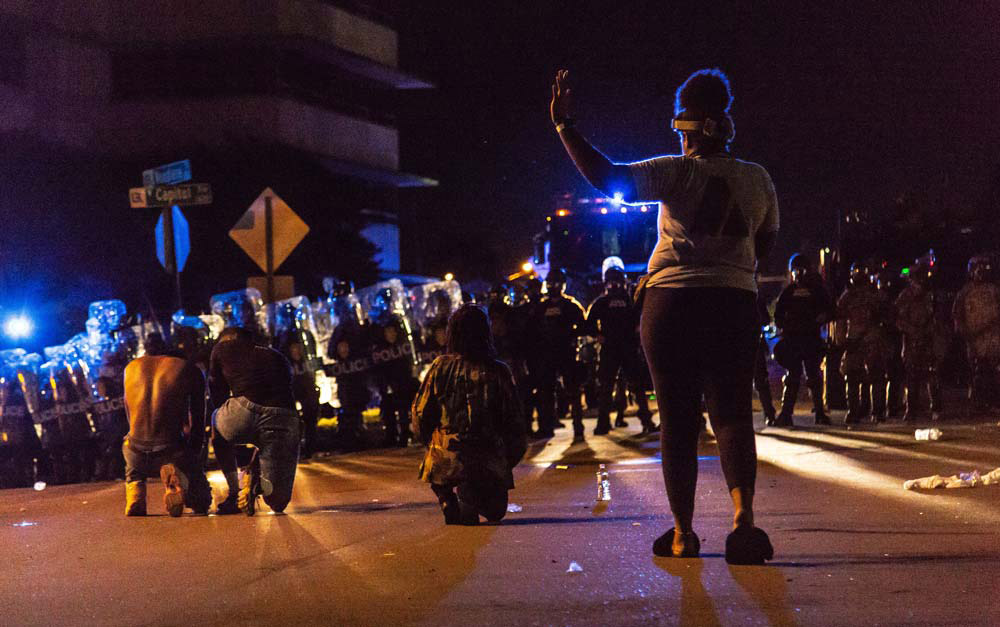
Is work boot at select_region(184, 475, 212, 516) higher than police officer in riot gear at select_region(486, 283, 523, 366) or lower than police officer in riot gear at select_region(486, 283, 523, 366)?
lower

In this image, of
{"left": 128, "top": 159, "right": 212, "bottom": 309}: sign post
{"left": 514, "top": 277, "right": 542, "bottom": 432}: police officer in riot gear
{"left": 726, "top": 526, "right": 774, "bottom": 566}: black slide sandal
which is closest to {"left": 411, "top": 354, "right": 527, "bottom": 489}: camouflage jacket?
{"left": 726, "top": 526, "right": 774, "bottom": 566}: black slide sandal

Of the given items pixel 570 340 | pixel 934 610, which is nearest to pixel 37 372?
pixel 570 340

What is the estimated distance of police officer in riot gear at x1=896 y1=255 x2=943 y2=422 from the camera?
52.3ft

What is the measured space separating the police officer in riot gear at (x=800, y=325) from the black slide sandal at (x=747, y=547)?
988 cm

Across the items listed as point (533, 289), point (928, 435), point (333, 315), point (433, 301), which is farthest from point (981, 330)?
point (333, 315)

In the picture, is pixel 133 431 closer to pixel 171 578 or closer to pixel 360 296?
pixel 171 578

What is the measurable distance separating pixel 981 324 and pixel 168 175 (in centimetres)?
966

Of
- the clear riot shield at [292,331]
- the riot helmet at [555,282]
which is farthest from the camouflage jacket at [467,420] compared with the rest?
the clear riot shield at [292,331]

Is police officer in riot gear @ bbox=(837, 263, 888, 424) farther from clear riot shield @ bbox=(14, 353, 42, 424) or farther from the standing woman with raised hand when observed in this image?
the standing woman with raised hand

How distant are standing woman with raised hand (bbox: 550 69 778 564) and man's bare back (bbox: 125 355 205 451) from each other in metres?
5.61

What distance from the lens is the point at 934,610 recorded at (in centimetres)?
510

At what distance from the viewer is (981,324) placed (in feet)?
52.0

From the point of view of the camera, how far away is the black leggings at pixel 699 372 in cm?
612

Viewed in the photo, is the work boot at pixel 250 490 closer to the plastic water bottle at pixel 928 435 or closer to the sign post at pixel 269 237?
the sign post at pixel 269 237
